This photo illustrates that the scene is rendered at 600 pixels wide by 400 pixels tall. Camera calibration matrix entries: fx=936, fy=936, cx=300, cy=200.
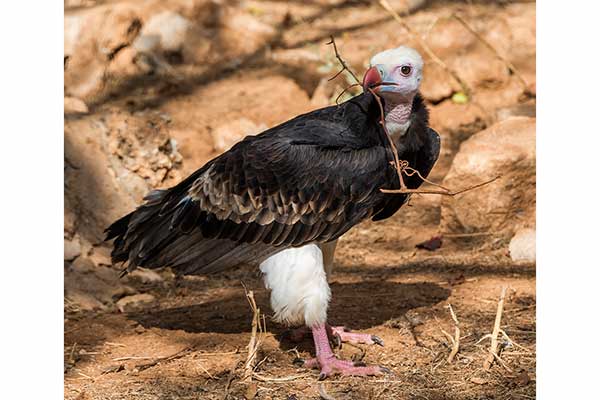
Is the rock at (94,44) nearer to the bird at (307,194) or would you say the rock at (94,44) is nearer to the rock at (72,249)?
the rock at (72,249)

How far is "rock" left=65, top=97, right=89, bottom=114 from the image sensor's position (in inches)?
342

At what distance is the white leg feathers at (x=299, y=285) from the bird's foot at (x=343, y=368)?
0.25m

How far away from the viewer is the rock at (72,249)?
7578 mm

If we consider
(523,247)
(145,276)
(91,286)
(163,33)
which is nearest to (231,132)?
(163,33)

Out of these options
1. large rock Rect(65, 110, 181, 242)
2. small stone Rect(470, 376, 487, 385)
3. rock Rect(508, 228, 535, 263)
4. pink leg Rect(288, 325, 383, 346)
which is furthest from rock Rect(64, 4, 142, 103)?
small stone Rect(470, 376, 487, 385)

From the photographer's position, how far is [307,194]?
5793 mm

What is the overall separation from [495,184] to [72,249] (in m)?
3.60

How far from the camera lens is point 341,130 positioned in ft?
19.4

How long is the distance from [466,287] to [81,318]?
116 inches

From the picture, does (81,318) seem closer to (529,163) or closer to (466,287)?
(466,287)

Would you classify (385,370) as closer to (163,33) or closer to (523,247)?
(523,247)

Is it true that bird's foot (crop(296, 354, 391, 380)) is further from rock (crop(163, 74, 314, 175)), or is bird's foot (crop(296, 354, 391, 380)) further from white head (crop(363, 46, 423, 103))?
rock (crop(163, 74, 314, 175))

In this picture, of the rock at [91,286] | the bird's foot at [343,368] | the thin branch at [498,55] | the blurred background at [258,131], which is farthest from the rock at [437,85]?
the bird's foot at [343,368]

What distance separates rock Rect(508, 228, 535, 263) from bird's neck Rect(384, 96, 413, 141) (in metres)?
2.36
